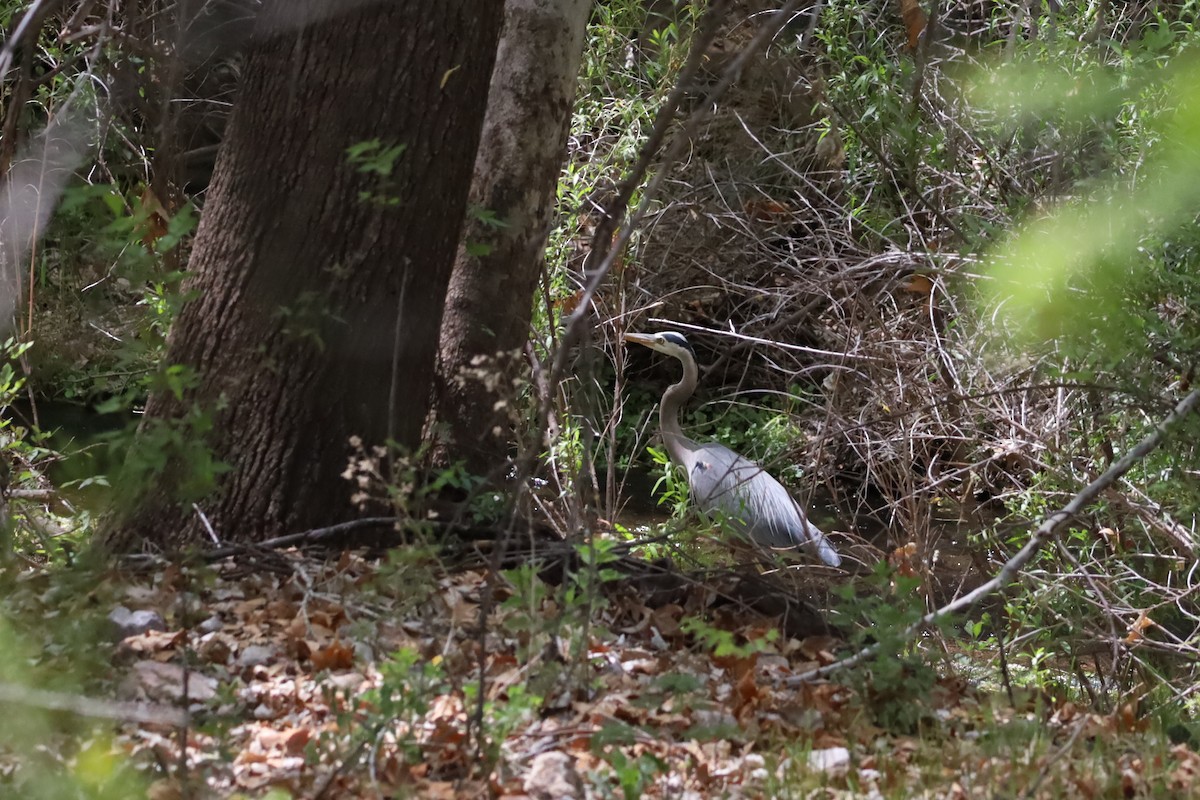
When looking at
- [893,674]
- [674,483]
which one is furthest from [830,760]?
[674,483]

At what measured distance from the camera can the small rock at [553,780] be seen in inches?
101

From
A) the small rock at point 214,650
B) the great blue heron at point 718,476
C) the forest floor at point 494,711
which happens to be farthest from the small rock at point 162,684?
the great blue heron at point 718,476

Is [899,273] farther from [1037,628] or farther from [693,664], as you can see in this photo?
[693,664]

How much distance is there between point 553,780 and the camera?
2609mm

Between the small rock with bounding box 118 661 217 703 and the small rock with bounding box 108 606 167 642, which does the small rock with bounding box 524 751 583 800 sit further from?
the small rock with bounding box 108 606 167 642

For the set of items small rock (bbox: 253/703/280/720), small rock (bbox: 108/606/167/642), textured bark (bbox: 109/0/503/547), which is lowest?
small rock (bbox: 253/703/280/720)

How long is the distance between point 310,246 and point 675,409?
5.24 metres

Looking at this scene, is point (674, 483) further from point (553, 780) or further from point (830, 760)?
point (553, 780)

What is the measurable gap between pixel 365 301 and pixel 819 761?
6.74 feet

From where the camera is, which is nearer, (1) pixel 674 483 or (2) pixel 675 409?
(1) pixel 674 483

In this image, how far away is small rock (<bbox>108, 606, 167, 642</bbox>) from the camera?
326cm

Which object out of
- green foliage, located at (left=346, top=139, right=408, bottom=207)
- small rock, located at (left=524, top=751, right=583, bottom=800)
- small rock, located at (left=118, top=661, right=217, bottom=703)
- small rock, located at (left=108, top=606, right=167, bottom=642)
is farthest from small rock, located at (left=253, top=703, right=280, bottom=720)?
green foliage, located at (left=346, top=139, right=408, bottom=207)

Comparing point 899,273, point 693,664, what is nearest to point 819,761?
point 693,664

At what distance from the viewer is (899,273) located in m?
6.51
